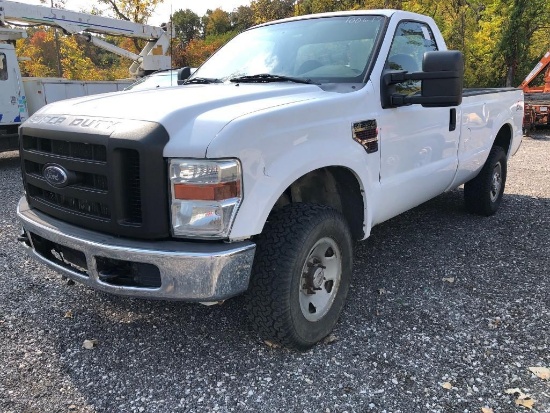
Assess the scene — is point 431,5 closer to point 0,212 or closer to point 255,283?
point 0,212

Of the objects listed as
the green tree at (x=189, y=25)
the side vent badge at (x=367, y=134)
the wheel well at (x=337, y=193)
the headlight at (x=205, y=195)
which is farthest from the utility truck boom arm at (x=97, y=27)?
the green tree at (x=189, y=25)

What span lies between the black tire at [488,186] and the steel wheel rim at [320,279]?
9.71ft

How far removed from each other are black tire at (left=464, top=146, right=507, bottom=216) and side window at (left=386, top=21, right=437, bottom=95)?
1651 millimetres

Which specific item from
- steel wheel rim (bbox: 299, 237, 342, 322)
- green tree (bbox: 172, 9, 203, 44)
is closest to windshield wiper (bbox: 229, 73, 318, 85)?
steel wheel rim (bbox: 299, 237, 342, 322)

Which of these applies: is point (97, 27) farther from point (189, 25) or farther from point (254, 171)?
point (189, 25)

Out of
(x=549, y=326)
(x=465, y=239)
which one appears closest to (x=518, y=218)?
(x=465, y=239)

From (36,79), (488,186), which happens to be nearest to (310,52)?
(488,186)

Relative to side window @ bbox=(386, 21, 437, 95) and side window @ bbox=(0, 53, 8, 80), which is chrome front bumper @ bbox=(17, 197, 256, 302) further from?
side window @ bbox=(0, 53, 8, 80)

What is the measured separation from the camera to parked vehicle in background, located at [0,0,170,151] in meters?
10.1

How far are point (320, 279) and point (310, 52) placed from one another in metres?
1.74

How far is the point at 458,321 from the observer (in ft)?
10.4

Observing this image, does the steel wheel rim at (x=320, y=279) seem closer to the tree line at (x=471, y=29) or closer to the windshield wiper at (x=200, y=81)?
the windshield wiper at (x=200, y=81)

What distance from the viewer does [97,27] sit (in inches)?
493

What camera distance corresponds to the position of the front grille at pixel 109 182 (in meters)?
2.28
